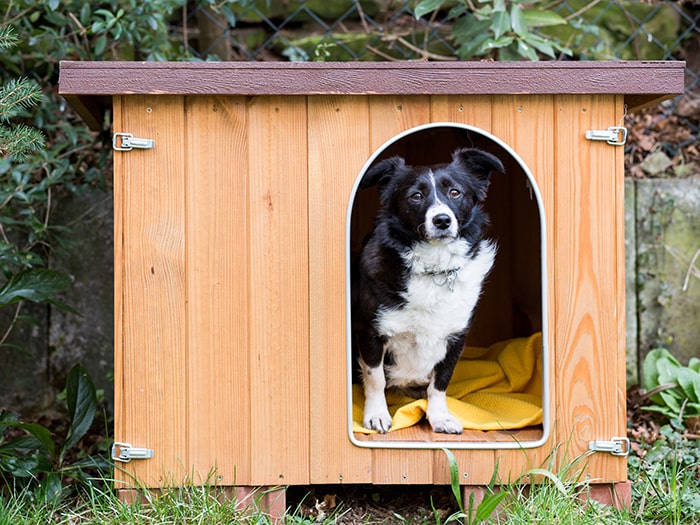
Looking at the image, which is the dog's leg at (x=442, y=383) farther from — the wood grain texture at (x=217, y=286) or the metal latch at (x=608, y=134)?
the metal latch at (x=608, y=134)

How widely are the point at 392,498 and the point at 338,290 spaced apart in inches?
35.4

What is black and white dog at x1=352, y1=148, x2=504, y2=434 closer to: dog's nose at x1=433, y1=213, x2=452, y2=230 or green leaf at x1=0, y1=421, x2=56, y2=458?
dog's nose at x1=433, y1=213, x2=452, y2=230

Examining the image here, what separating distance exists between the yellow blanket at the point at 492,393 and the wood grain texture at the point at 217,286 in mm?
454

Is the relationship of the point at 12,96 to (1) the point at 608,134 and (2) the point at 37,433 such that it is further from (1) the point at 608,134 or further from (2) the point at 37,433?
(1) the point at 608,134

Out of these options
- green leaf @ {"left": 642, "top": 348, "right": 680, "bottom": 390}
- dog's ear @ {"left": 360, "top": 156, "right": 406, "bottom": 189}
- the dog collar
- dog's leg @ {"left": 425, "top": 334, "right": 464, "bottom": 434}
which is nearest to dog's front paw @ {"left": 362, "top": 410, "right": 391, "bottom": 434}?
dog's leg @ {"left": 425, "top": 334, "right": 464, "bottom": 434}

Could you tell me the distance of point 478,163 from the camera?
249cm

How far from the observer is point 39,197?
3.22 meters

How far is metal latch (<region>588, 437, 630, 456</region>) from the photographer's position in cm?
231

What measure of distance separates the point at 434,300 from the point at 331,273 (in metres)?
0.37

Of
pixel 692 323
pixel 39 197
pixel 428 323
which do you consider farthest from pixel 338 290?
pixel 692 323

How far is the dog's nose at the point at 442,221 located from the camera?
Result: 224 centimetres

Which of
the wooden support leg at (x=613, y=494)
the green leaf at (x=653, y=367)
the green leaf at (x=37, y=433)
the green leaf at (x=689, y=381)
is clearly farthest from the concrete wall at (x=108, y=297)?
the wooden support leg at (x=613, y=494)

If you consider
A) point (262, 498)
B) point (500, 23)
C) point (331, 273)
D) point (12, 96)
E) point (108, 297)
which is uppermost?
point (500, 23)

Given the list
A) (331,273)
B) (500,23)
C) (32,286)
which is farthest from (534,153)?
(32,286)
